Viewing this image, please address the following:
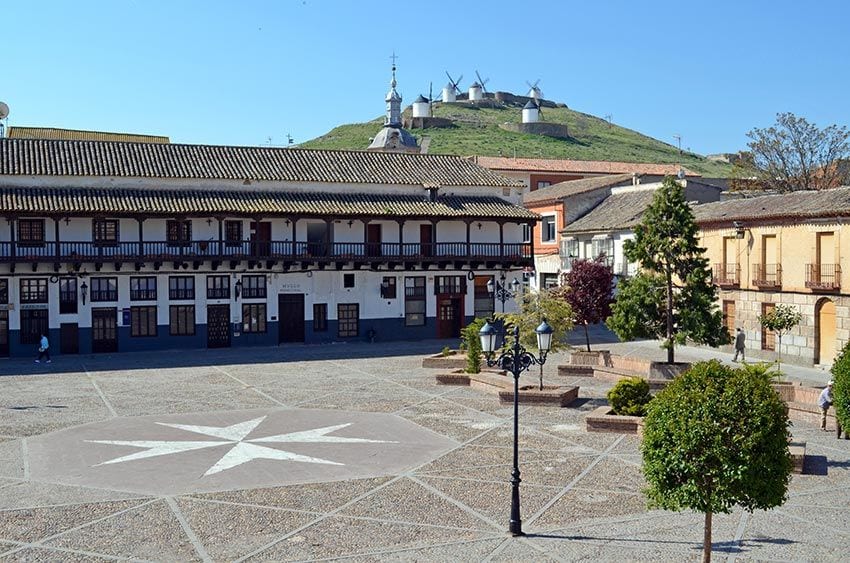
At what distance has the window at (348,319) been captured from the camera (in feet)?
143

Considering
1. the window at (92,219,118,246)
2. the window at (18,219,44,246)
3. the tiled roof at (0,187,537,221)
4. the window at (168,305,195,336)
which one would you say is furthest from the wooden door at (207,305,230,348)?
the window at (18,219,44,246)

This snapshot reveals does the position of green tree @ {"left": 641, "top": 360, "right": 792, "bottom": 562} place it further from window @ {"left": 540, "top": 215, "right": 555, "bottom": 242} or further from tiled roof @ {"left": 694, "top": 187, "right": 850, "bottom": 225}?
window @ {"left": 540, "top": 215, "right": 555, "bottom": 242}

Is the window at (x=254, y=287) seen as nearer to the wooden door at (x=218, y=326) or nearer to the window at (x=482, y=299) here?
the wooden door at (x=218, y=326)

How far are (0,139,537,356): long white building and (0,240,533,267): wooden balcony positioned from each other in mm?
76

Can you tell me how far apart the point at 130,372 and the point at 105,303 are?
7.67m

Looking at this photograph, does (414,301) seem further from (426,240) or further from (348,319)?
(348,319)

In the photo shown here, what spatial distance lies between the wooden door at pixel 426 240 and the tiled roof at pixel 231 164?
7.83 feet

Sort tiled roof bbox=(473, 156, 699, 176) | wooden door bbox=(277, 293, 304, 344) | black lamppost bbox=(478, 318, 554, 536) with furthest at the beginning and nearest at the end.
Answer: tiled roof bbox=(473, 156, 699, 176), wooden door bbox=(277, 293, 304, 344), black lamppost bbox=(478, 318, 554, 536)

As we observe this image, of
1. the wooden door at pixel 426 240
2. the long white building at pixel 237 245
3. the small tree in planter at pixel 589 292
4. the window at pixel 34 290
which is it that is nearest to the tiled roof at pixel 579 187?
the long white building at pixel 237 245

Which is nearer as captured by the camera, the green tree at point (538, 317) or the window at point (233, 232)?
the green tree at point (538, 317)

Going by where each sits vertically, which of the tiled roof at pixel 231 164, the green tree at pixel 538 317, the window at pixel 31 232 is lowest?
the green tree at pixel 538 317

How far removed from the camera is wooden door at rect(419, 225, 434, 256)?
44.6m

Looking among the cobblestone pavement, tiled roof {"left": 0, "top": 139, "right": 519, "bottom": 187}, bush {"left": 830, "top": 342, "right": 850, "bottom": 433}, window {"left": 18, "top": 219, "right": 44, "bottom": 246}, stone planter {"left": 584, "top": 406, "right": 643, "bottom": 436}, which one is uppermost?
tiled roof {"left": 0, "top": 139, "right": 519, "bottom": 187}

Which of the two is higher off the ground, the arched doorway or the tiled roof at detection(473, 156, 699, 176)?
the tiled roof at detection(473, 156, 699, 176)
